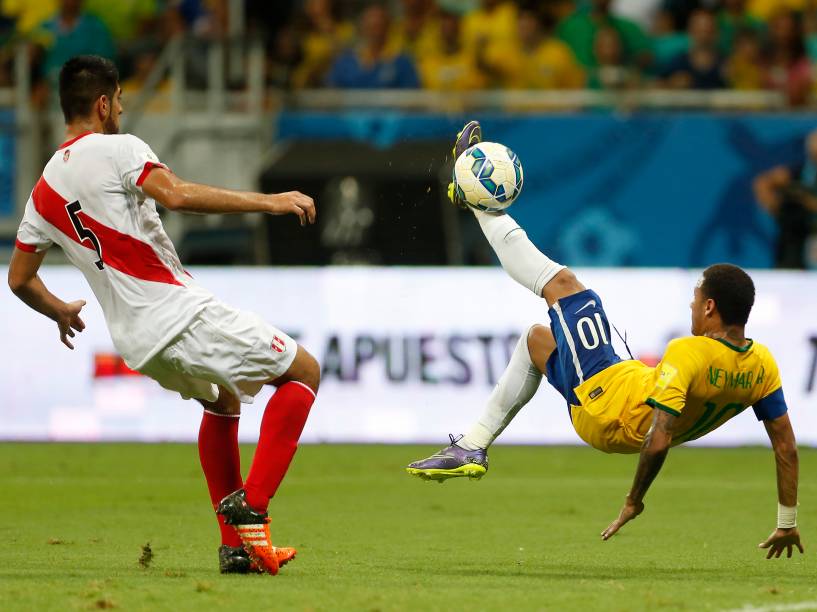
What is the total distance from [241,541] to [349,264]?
9281 mm

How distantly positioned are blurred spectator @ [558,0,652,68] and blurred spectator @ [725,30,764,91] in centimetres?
89

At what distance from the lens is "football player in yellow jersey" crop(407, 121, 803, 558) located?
6.84 meters

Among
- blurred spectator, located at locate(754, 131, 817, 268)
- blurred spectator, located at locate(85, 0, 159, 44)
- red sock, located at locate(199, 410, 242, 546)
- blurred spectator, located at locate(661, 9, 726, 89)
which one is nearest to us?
red sock, located at locate(199, 410, 242, 546)

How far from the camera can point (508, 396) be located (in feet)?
25.6

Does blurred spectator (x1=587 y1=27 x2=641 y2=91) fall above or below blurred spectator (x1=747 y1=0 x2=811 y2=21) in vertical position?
below

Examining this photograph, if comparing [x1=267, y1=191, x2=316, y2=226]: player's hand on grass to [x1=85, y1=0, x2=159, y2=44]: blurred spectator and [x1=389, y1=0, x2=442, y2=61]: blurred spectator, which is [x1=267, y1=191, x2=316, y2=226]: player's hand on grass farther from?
[x1=85, y1=0, x2=159, y2=44]: blurred spectator

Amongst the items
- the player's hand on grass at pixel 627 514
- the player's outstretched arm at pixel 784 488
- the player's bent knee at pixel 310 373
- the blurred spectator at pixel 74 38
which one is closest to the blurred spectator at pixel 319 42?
the blurred spectator at pixel 74 38

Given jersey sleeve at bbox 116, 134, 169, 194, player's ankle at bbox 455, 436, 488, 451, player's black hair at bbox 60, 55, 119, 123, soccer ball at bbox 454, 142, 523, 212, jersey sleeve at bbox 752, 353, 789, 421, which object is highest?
player's black hair at bbox 60, 55, 119, 123

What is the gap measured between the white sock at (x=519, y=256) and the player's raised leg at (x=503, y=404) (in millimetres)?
278

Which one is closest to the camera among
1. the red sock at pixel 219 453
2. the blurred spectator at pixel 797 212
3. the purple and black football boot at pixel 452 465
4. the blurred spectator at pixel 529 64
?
the red sock at pixel 219 453

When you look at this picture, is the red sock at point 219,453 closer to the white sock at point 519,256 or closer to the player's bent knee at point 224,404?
the player's bent knee at point 224,404

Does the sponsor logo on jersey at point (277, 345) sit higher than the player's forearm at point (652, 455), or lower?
higher

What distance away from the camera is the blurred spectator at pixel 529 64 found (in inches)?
651

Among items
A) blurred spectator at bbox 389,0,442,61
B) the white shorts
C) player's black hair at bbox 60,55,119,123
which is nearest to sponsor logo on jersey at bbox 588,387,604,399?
the white shorts
